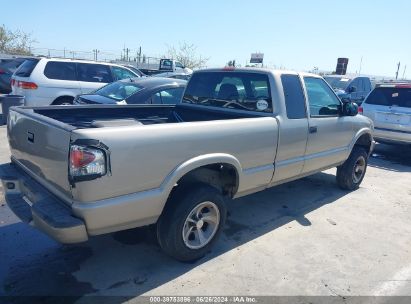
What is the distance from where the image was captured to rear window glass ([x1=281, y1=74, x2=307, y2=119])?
4.22 meters

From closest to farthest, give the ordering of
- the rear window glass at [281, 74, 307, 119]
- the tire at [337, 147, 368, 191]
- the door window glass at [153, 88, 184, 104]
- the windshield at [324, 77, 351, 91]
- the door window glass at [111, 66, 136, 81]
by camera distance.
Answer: the rear window glass at [281, 74, 307, 119] < the tire at [337, 147, 368, 191] < the door window glass at [153, 88, 184, 104] < the door window glass at [111, 66, 136, 81] < the windshield at [324, 77, 351, 91]

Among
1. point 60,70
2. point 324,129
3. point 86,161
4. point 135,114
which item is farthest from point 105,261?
point 60,70

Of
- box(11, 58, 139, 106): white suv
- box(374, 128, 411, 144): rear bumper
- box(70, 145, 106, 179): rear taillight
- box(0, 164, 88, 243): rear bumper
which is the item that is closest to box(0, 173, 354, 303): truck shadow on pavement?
box(0, 164, 88, 243): rear bumper

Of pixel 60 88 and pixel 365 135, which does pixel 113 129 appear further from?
pixel 60 88

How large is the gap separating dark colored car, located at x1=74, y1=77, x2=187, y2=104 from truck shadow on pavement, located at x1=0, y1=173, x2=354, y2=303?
3.28 meters

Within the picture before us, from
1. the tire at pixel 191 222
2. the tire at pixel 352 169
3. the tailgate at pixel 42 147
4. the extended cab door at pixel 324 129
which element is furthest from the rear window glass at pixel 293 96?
the tailgate at pixel 42 147

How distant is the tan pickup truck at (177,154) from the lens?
2.58 meters

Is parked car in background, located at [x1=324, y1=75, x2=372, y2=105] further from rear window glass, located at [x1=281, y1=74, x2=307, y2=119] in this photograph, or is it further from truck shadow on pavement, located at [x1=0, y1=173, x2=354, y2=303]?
truck shadow on pavement, located at [x1=0, y1=173, x2=354, y2=303]

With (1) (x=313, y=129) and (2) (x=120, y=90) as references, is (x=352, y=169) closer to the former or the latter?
(1) (x=313, y=129)

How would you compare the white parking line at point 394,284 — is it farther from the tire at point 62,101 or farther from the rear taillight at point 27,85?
the rear taillight at point 27,85

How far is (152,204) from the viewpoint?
2.90 m

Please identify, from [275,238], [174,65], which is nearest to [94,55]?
[174,65]

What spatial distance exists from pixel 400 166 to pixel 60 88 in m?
8.34

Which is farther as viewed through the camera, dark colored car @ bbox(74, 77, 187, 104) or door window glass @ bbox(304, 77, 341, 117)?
dark colored car @ bbox(74, 77, 187, 104)
